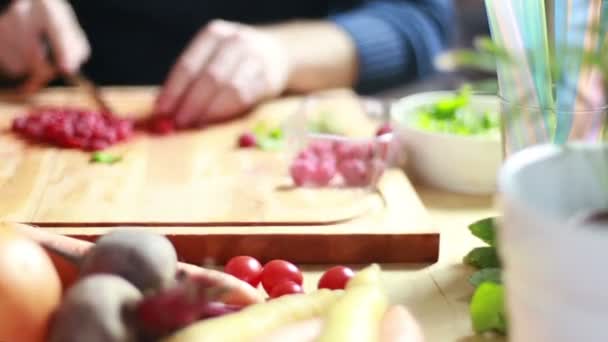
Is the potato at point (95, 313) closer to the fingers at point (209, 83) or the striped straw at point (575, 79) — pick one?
the striped straw at point (575, 79)

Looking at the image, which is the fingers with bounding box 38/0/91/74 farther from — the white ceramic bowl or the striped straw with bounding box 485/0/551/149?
the striped straw with bounding box 485/0/551/149

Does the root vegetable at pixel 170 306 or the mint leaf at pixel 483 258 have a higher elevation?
the root vegetable at pixel 170 306

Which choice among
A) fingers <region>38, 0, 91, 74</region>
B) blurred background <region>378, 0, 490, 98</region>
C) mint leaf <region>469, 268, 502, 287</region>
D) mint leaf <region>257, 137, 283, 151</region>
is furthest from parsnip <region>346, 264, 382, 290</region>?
blurred background <region>378, 0, 490, 98</region>

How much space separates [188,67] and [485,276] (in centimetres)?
67

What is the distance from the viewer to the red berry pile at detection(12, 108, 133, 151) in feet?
3.36

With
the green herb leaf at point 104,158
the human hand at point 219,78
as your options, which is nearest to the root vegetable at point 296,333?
the green herb leaf at point 104,158

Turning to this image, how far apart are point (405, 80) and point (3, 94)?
721 mm

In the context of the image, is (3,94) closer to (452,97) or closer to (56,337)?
(452,97)

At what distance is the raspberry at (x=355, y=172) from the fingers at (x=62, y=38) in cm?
56

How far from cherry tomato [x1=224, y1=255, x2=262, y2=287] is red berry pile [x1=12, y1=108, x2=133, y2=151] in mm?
425

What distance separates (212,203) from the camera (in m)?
0.82

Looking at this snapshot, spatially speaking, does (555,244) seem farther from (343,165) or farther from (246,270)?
(343,165)

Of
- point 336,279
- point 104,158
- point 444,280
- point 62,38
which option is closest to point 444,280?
point 444,280

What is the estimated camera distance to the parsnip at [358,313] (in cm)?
48
